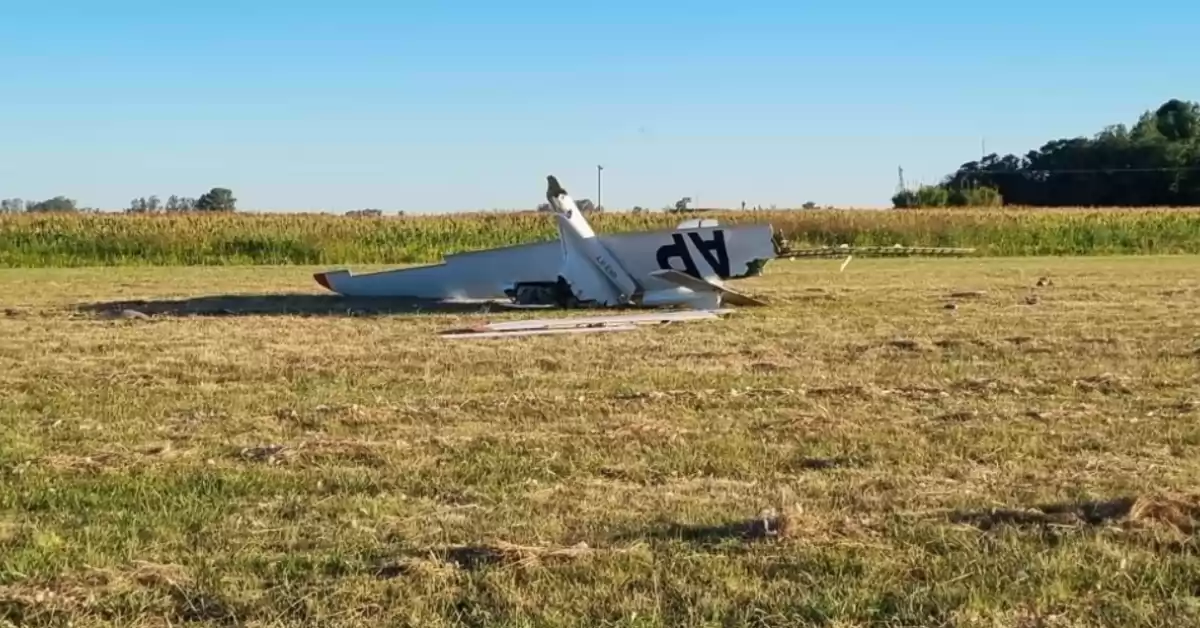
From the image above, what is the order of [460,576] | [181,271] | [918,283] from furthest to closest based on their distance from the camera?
[181,271] → [918,283] → [460,576]

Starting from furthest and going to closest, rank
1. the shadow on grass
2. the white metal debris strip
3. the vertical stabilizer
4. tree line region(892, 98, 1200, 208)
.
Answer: tree line region(892, 98, 1200, 208) < the vertical stabilizer < the shadow on grass < the white metal debris strip

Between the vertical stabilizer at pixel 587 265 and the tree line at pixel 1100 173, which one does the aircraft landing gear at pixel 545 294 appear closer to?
the vertical stabilizer at pixel 587 265

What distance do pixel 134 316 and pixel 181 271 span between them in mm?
12287

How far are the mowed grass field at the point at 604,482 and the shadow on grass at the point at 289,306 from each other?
3503 mm

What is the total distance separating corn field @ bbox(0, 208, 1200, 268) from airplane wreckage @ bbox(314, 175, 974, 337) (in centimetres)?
1543

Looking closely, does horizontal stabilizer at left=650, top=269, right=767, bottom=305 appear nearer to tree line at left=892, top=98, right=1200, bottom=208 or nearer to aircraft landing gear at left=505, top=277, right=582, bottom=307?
aircraft landing gear at left=505, top=277, right=582, bottom=307

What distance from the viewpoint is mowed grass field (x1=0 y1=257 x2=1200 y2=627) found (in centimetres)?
367

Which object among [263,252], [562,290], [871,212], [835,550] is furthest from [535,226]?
[835,550]

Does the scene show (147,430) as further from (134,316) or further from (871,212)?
(871,212)

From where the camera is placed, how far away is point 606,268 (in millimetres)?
14531

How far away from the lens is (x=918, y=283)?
18594 mm

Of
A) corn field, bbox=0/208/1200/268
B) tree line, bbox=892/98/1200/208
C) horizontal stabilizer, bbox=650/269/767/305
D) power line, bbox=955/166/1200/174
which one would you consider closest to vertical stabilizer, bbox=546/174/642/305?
horizontal stabilizer, bbox=650/269/767/305

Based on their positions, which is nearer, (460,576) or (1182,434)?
(460,576)

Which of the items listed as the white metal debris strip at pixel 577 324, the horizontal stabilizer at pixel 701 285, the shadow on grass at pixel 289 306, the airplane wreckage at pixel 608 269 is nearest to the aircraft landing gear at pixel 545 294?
the airplane wreckage at pixel 608 269
